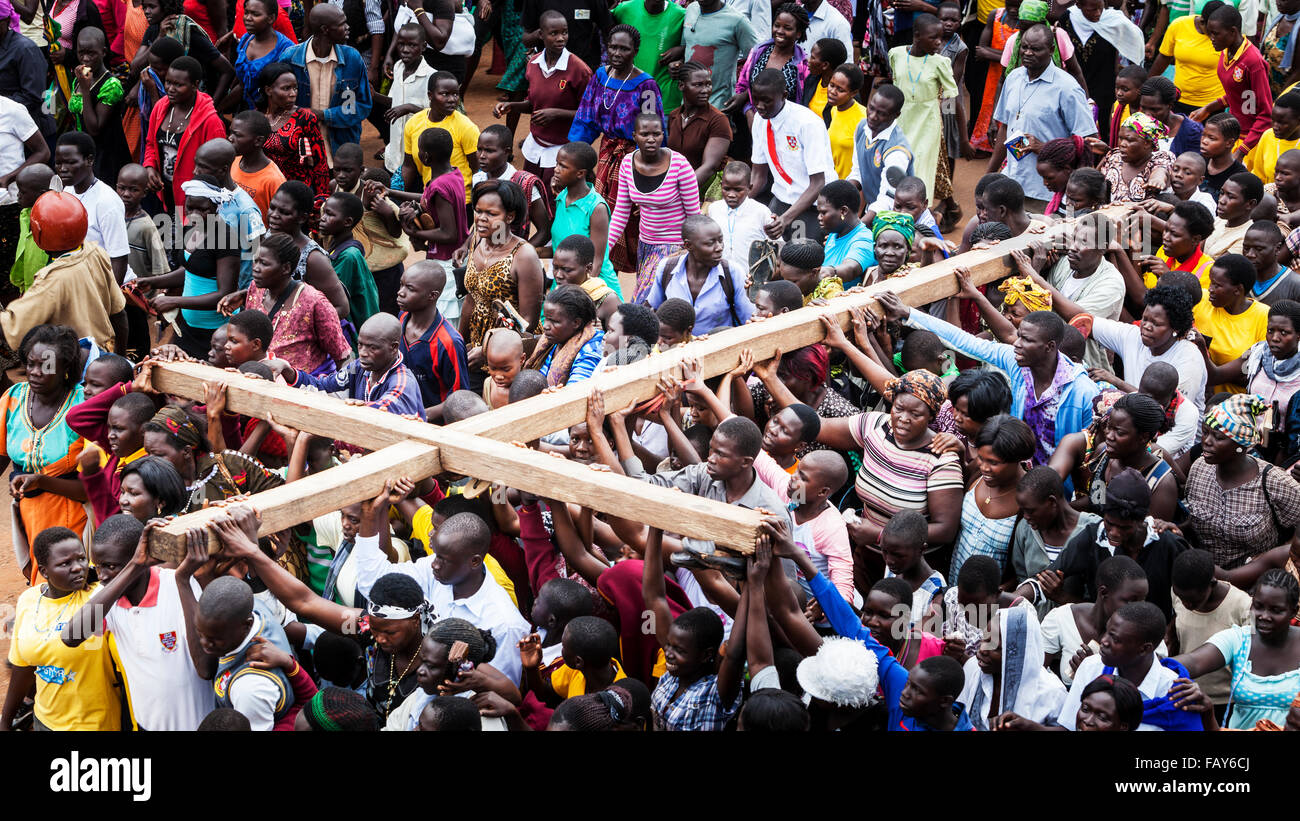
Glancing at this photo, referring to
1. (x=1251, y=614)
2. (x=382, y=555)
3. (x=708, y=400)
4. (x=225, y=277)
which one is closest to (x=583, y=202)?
(x=225, y=277)

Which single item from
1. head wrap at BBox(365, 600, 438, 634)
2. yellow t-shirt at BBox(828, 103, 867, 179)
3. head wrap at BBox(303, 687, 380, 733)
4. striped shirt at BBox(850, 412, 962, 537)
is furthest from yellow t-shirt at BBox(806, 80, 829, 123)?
head wrap at BBox(303, 687, 380, 733)

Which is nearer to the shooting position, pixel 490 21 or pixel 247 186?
pixel 247 186

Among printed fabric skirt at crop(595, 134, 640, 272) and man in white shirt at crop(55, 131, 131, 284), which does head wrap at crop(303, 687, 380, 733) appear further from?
printed fabric skirt at crop(595, 134, 640, 272)

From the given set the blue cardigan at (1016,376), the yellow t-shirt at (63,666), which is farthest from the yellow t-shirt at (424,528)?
the blue cardigan at (1016,376)

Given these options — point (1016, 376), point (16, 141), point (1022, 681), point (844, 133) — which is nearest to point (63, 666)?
point (1022, 681)

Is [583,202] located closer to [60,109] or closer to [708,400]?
[708,400]

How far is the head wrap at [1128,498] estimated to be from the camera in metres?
6.17

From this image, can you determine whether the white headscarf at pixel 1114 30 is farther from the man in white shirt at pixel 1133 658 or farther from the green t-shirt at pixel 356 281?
the man in white shirt at pixel 1133 658

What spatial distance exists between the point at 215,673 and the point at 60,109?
8.21 meters

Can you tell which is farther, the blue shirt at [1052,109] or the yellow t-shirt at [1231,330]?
the blue shirt at [1052,109]

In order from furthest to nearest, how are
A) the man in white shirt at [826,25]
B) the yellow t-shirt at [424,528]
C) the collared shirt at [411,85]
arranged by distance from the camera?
the man in white shirt at [826,25] → the collared shirt at [411,85] → the yellow t-shirt at [424,528]

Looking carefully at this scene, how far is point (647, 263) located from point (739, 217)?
27.4 inches

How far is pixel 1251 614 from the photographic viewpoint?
6.08 metres

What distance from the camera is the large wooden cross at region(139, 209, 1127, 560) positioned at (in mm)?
5086
